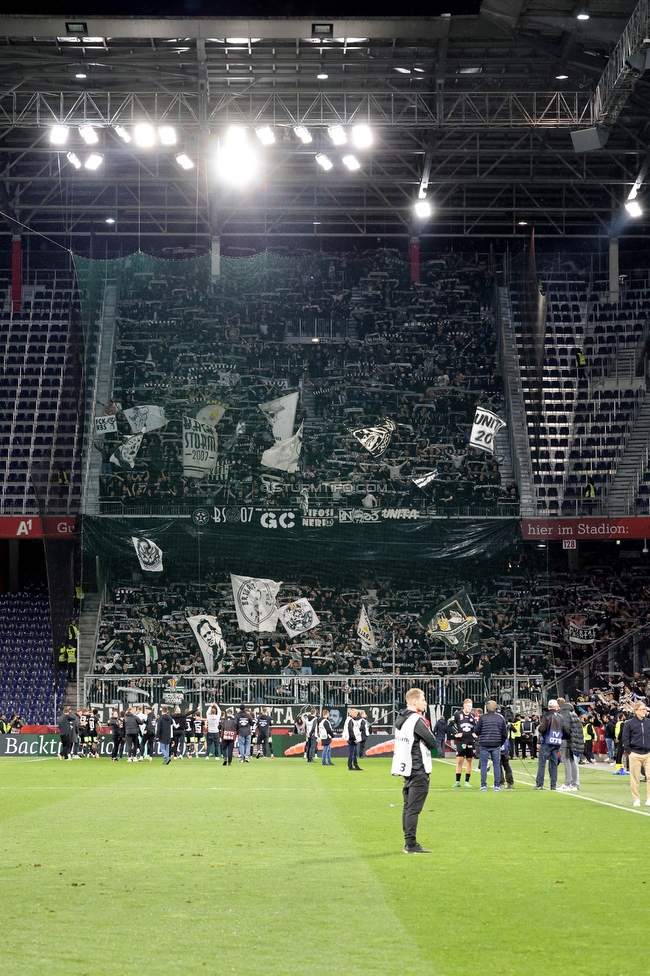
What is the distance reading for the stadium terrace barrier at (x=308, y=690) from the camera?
38.2 meters

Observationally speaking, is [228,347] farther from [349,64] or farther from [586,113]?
[586,113]

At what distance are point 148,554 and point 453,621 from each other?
32.4 ft

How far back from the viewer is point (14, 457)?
46719 mm

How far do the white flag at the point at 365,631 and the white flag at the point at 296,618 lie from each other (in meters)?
1.41

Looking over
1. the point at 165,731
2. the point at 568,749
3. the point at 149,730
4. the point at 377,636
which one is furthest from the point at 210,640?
the point at 568,749

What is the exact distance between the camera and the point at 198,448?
41.2m

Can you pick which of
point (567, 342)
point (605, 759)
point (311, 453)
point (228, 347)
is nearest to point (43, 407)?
point (228, 347)

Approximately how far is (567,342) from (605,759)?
1903 cm

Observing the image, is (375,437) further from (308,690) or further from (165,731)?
(165,731)

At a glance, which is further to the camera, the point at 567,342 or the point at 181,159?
the point at 567,342

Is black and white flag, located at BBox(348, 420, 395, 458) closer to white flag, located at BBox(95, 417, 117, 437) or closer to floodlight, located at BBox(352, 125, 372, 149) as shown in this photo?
white flag, located at BBox(95, 417, 117, 437)

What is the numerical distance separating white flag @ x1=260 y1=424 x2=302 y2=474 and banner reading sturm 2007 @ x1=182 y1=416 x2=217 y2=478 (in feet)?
7.01

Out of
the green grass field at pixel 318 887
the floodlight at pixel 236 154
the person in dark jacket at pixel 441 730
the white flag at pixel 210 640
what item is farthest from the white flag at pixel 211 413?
the green grass field at pixel 318 887

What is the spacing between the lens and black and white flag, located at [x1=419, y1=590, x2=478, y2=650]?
3962cm
